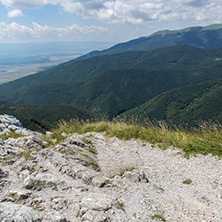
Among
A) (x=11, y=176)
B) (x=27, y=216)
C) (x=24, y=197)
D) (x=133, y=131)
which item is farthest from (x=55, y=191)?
(x=133, y=131)

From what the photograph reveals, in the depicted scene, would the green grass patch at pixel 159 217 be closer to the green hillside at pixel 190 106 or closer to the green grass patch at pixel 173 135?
the green grass patch at pixel 173 135

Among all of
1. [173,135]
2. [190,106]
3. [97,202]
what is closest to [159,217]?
[97,202]

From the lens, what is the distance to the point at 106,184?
697cm

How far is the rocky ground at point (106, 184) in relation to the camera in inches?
211

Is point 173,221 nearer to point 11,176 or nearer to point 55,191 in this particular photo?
point 55,191

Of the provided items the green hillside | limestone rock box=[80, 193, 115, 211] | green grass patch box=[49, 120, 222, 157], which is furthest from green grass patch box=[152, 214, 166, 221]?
the green hillside

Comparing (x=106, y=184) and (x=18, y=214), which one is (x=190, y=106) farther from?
(x=18, y=214)

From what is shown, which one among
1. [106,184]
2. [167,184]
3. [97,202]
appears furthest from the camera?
[167,184]

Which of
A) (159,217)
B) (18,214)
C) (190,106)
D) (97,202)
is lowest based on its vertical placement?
(190,106)

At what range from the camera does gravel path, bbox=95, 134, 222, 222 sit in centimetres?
546

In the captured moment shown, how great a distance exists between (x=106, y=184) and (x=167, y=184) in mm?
2451

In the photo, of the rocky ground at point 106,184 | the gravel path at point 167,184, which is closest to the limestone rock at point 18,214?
the rocky ground at point 106,184

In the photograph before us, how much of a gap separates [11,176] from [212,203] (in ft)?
24.7

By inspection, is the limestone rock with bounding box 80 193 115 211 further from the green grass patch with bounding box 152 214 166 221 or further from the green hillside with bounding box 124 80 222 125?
the green hillside with bounding box 124 80 222 125
